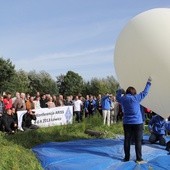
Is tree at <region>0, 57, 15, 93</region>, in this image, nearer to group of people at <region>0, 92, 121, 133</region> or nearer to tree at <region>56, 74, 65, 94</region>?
tree at <region>56, 74, 65, 94</region>

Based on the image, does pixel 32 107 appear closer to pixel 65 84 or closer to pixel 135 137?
pixel 135 137

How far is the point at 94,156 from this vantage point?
7715 millimetres

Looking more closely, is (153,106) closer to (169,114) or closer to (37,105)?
(169,114)

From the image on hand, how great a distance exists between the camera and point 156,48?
6.90 metres

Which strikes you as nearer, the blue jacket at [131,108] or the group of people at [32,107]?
the blue jacket at [131,108]

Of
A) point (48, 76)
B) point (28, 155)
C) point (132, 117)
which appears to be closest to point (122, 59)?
point (132, 117)

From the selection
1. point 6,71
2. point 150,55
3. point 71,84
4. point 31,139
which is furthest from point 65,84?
point 150,55

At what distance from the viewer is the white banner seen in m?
13.8

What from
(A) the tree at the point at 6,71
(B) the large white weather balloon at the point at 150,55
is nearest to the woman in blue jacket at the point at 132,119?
(B) the large white weather balloon at the point at 150,55

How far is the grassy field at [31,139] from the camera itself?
7199mm

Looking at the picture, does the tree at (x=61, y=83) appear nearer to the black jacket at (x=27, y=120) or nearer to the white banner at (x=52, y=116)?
the white banner at (x=52, y=116)

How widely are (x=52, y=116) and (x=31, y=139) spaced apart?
4.98 m

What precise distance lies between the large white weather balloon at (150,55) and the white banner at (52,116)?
20.5 feet

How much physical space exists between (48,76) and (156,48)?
47.7m
